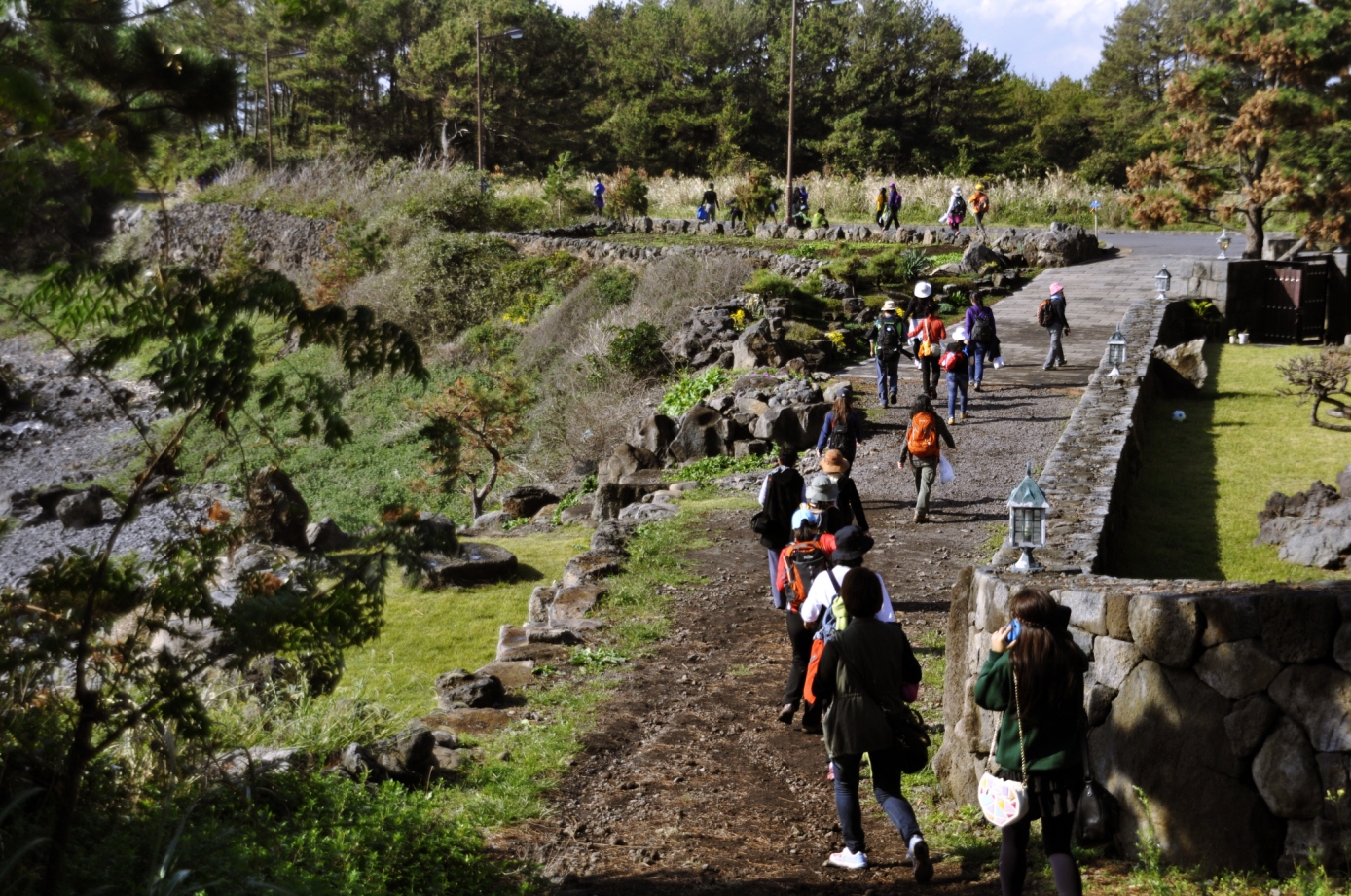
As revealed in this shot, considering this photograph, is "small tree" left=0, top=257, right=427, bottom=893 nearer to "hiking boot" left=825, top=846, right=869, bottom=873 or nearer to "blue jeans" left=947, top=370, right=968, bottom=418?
"hiking boot" left=825, top=846, right=869, bottom=873

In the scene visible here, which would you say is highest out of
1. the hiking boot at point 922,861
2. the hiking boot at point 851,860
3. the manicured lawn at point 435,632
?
the hiking boot at point 922,861

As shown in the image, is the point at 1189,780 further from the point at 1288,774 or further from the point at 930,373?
the point at 930,373

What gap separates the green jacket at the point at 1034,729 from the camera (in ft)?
15.3

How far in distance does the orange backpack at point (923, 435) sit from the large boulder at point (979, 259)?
17.5 meters

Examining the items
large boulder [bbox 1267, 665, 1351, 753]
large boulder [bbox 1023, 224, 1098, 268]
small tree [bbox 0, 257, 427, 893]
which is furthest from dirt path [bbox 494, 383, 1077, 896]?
large boulder [bbox 1023, 224, 1098, 268]

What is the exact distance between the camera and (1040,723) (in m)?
4.64

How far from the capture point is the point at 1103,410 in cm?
1330

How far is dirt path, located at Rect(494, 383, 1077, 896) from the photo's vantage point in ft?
18.6

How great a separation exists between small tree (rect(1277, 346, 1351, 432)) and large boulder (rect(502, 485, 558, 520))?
10256 mm

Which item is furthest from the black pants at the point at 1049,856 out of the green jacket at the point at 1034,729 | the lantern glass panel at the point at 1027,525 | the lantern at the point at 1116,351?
the lantern at the point at 1116,351

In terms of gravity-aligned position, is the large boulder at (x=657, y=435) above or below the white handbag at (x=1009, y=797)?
below

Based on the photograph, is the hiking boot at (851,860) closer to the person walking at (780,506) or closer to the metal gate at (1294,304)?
the person walking at (780,506)

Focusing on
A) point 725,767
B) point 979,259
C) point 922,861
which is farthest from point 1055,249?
point 922,861

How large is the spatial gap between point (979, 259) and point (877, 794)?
24.3m
